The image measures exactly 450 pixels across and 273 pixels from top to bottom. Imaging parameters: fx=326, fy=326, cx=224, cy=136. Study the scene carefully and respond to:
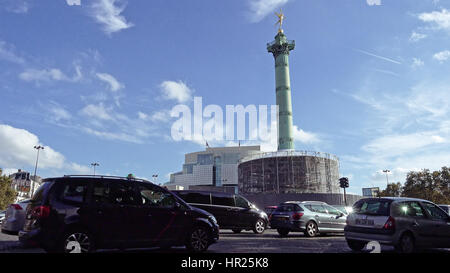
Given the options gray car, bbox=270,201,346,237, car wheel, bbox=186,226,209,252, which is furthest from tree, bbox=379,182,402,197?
car wheel, bbox=186,226,209,252

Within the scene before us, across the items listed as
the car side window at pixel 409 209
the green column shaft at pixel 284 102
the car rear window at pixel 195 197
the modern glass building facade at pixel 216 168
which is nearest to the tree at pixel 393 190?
the green column shaft at pixel 284 102

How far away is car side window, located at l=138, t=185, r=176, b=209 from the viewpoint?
23.4ft

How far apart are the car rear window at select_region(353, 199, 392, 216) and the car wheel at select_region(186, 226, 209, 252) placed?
4.18 meters

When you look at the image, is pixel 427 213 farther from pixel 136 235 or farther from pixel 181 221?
pixel 136 235

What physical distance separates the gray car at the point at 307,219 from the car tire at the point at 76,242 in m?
8.60

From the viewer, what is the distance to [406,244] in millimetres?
7918

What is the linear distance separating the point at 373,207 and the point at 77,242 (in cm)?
704

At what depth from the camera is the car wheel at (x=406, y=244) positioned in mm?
7762

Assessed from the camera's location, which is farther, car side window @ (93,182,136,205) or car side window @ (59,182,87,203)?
car side window @ (93,182,136,205)

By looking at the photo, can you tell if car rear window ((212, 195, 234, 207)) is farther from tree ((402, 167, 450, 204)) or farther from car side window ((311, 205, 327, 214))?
tree ((402, 167, 450, 204))

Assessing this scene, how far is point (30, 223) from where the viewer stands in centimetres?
616

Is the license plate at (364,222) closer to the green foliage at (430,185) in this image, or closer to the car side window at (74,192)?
the car side window at (74,192)
